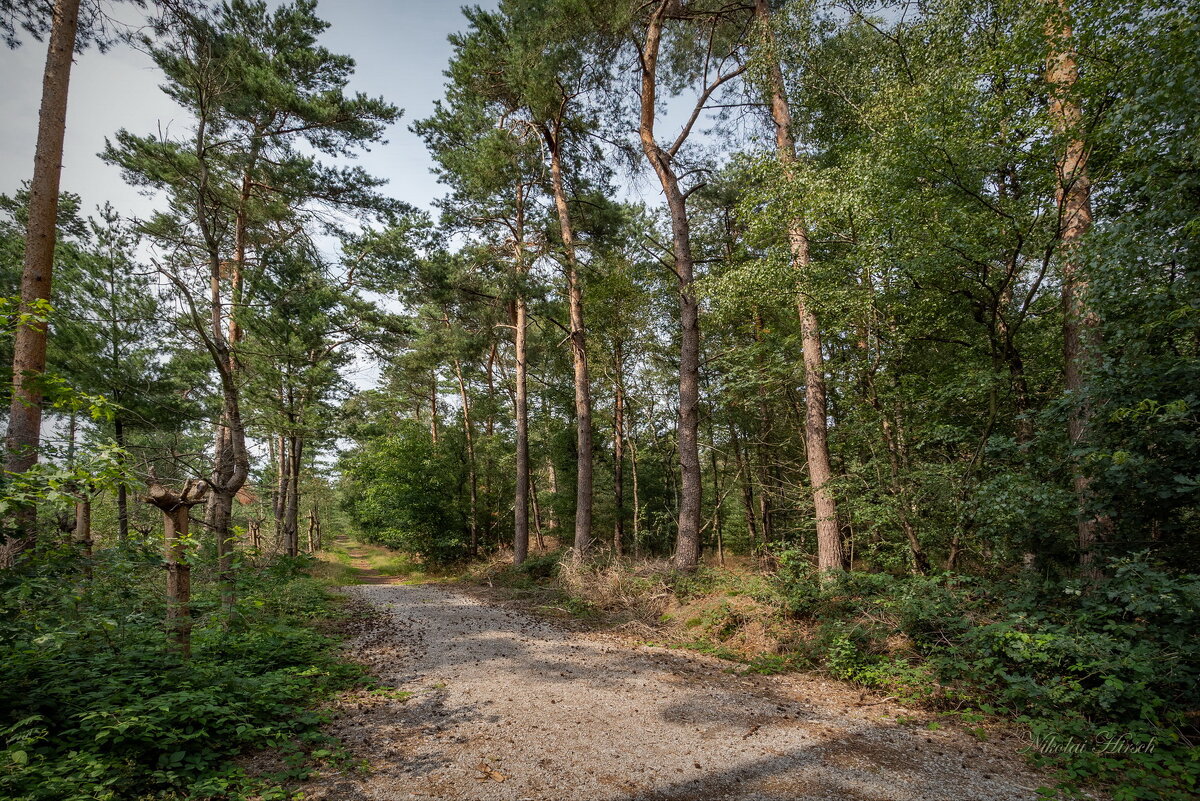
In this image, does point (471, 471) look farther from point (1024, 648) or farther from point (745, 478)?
point (1024, 648)

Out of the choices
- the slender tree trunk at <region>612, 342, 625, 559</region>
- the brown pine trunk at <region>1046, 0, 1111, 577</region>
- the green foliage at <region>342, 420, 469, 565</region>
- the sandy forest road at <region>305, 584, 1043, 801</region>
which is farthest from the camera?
the green foliage at <region>342, 420, 469, 565</region>

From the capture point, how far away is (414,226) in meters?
11.8

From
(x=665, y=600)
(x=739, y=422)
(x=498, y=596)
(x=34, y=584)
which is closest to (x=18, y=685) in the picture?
(x=34, y=584)

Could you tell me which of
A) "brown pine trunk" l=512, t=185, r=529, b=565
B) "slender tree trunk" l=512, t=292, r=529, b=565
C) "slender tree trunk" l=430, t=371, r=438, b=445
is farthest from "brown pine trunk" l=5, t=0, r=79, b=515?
"slender tree trunk" l=430, t=371, r=438, b=445

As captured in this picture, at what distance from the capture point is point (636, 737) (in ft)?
13.0

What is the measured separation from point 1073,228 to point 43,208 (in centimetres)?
1163

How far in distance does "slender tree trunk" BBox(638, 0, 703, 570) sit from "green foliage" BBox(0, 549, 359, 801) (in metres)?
6.14

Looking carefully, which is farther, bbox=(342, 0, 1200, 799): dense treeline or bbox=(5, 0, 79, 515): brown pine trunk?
bbox=(5, 0, 79, 515): brown pine trunk

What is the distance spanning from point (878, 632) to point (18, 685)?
24.7 feet

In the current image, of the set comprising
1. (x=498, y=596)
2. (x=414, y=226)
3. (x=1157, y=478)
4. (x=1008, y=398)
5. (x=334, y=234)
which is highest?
(x=414, y=226)

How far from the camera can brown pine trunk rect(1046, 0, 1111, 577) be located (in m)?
4.87

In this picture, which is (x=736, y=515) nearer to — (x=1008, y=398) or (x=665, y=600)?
(x=665, y=600)

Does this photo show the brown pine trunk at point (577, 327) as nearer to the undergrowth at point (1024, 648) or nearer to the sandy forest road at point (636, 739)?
the undergrowth at point (1024, 648)

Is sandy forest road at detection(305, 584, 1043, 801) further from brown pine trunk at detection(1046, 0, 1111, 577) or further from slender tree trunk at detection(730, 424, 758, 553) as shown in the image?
slender tree trunk at detection(730, 424, 758, 553)
